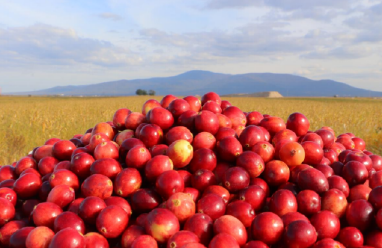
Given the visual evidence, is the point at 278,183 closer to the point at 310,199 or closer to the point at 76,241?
the point at 310,199

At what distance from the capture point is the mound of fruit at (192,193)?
6.75ft

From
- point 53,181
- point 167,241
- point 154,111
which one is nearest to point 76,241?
point 167,241

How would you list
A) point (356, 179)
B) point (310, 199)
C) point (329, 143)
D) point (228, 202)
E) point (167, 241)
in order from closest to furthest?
point (167, 241)
point (310, 199)
point (228, 202)
point (356, 179)
point (329, 143)

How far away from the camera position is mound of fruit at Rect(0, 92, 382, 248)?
206 cm

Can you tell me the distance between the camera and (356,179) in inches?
106

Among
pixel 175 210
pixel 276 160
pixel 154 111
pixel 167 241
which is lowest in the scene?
pixel 167 241

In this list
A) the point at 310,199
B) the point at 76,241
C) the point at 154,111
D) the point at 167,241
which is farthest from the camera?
the point at 154,111

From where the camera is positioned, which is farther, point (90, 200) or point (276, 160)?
point (276, 160)

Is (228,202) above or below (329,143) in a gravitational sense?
below

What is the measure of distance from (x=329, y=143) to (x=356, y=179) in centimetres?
86

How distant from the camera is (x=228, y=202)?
2.50m

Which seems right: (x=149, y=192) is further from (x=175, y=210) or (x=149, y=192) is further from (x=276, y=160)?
(x=276, y=160)

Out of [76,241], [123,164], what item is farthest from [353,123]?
[76,241]

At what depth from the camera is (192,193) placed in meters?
2.48
